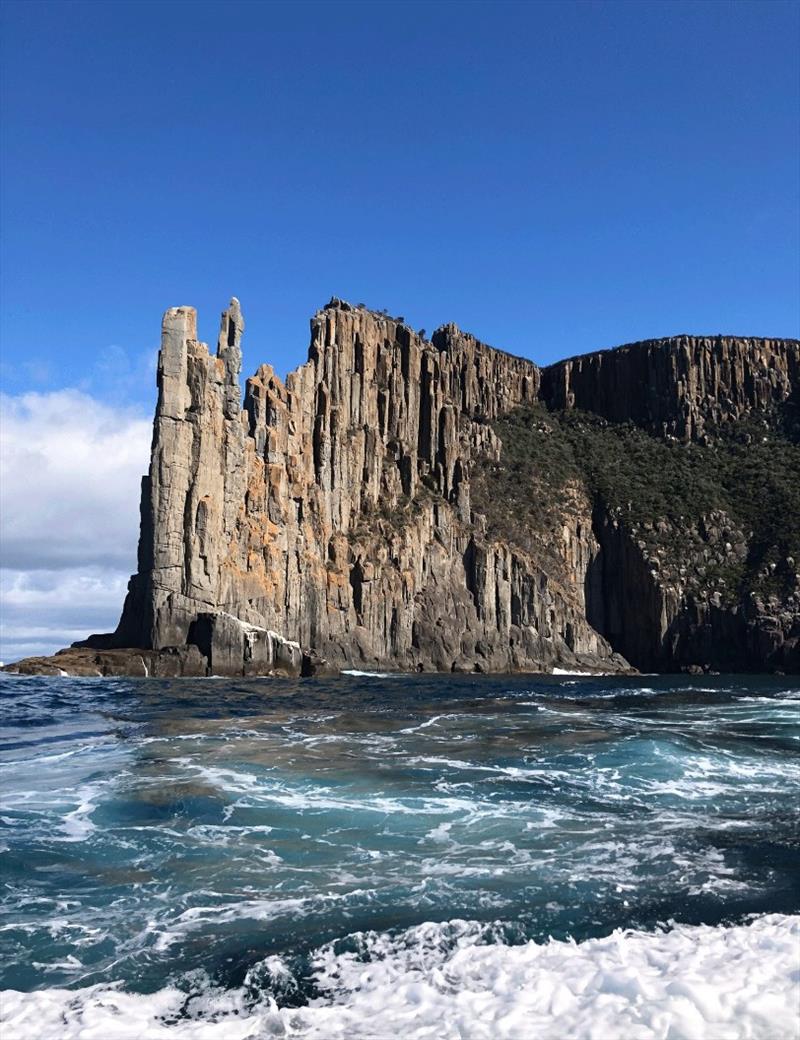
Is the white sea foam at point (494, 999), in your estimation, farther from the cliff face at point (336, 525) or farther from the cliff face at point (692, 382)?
the cliff face at point (692, 382)

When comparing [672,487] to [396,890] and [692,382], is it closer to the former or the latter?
[692,382]

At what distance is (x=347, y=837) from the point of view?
14805 millimetres

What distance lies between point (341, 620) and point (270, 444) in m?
18.0

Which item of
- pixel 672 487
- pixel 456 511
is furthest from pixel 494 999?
pixel 672 487

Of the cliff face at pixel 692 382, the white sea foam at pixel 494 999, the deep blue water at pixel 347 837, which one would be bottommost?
the white sea foam at pixel 494 999

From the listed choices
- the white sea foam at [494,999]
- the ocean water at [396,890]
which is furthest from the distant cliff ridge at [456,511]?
the white sea foam at [494,999]

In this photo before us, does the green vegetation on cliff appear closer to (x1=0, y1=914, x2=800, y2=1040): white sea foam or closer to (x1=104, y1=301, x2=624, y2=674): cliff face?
(x1=104, y1=301, x2=624, y2=674): cliff face

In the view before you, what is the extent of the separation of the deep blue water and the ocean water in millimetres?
56

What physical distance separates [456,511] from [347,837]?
87491 mm

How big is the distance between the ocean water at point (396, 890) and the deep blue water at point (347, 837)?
56 millimetres

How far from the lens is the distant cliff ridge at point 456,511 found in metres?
69.1

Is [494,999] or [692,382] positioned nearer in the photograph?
[494,999]

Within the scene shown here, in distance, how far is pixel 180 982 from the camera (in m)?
9.17

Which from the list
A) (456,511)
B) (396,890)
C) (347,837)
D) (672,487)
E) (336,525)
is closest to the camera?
(396,890)
